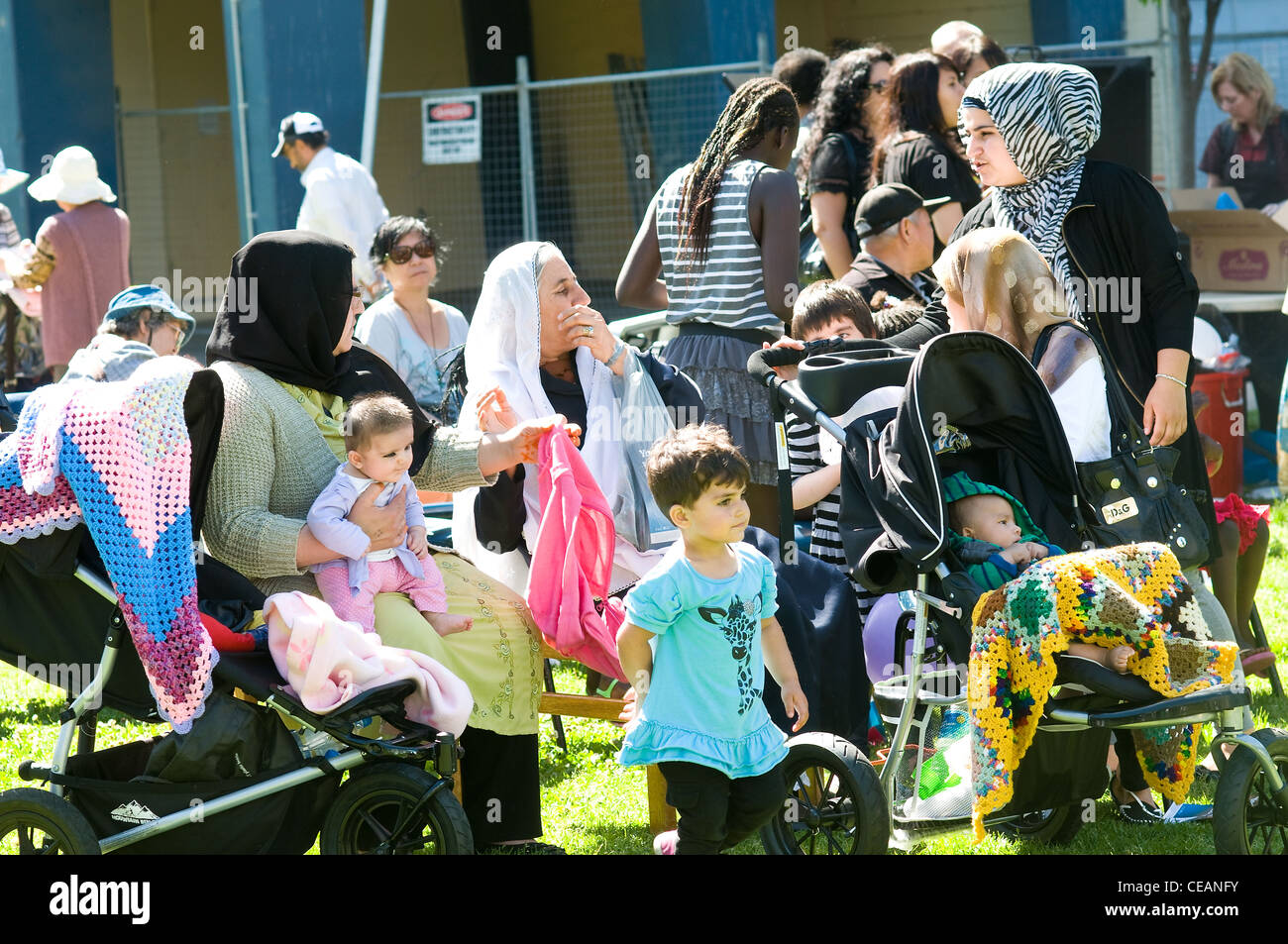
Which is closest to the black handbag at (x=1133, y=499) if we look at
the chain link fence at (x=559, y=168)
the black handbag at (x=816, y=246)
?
the black handbag at (x=816, y=246)

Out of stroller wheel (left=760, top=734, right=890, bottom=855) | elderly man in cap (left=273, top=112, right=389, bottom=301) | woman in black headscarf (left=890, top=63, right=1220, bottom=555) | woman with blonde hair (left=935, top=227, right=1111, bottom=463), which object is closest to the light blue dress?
stroller wheel (left=760, top=734, right=890, bottom=855)

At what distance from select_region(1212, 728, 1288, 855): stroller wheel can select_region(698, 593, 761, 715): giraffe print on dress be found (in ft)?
3.24

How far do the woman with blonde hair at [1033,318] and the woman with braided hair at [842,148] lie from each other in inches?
82.1

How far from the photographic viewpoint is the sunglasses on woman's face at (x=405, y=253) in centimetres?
650

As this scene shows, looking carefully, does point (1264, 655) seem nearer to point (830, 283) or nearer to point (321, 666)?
point (830, 283)

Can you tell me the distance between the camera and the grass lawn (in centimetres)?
384

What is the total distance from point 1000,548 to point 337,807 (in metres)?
1.62

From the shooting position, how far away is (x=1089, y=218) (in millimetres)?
4453

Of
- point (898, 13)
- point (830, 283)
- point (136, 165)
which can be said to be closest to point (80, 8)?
point (136, 165)

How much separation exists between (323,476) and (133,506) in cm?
63

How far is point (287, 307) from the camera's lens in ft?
12.1

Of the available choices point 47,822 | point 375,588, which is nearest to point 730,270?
point 375,588

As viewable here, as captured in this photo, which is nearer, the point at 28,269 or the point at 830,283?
the point at 830,283

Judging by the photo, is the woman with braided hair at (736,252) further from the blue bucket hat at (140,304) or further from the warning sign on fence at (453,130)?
the warning sign on fence at (453,130)
